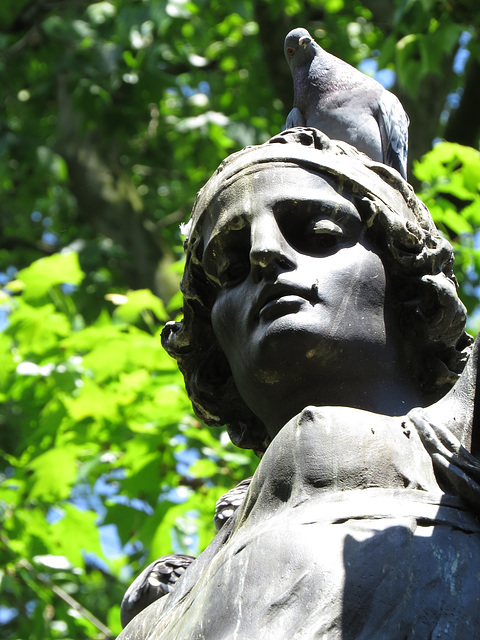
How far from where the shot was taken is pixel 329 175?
264cm

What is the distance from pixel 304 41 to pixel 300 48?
4cm

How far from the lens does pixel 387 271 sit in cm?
258

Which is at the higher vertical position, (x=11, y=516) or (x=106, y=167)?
(x=106, y=167)

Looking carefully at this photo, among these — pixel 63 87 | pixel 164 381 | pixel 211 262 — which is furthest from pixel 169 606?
pixel 63 87

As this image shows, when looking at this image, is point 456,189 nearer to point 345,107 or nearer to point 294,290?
point 345,107

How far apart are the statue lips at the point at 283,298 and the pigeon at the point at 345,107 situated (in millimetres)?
922

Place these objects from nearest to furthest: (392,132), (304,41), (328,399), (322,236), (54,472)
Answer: (328,399)
(322,236)
(392,132)
(304,41)
(54,472)

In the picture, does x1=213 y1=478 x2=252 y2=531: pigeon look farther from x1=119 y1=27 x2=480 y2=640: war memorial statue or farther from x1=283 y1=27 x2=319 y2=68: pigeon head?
x1=283 y1=27 x2=319 y2=68: pigeon head

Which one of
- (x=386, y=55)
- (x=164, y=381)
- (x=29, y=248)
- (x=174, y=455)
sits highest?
(x=386, y=55)

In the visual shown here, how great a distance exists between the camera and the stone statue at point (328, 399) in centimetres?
192

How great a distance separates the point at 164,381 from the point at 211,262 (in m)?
3.11

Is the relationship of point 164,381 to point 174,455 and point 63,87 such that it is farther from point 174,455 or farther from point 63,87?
point 63,87

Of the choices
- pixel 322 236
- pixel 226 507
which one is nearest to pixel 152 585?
pixel 226 507

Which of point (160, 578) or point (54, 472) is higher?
point (160, 578)
